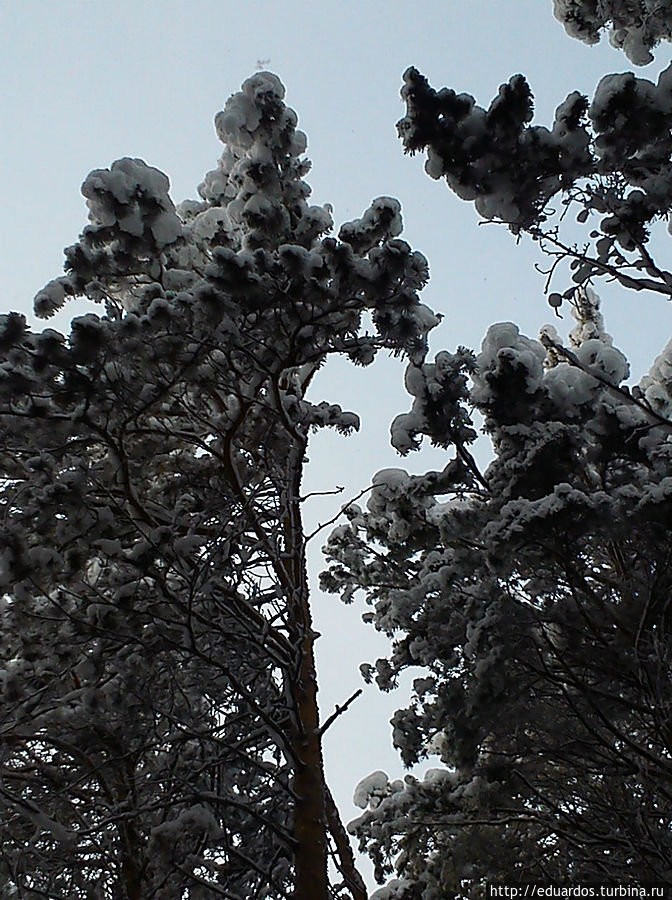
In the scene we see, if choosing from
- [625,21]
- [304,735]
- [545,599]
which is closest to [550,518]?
[545,599]

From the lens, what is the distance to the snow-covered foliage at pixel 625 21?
5500 mm

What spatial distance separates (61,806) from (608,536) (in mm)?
4857

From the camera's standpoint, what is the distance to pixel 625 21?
564 centimetres

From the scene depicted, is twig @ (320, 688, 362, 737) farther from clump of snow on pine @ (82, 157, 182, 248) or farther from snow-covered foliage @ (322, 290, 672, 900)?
clump of snow on pine @ (82, 157, 182, 248)

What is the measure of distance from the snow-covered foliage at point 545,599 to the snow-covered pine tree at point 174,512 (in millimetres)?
920

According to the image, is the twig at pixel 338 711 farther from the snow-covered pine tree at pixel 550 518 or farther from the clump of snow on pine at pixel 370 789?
the clump of snow on pine at pixel 370 789

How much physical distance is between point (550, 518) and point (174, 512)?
306 centimetres

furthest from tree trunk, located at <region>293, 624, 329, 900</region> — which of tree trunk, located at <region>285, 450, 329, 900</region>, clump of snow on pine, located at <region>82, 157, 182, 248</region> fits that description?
clump of snow on pine, located at <region>82, 157, 182, 248</region>

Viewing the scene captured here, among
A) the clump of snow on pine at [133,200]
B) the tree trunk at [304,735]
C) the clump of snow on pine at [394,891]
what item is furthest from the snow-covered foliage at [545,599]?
the clump of snow on pine at [133,200]

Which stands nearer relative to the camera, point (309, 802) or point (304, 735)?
point (309, 802)

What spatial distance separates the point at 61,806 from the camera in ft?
21.2

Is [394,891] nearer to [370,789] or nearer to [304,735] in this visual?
[370,789]

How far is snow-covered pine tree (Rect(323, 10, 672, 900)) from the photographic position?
5.14 metres

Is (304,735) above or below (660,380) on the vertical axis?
below
